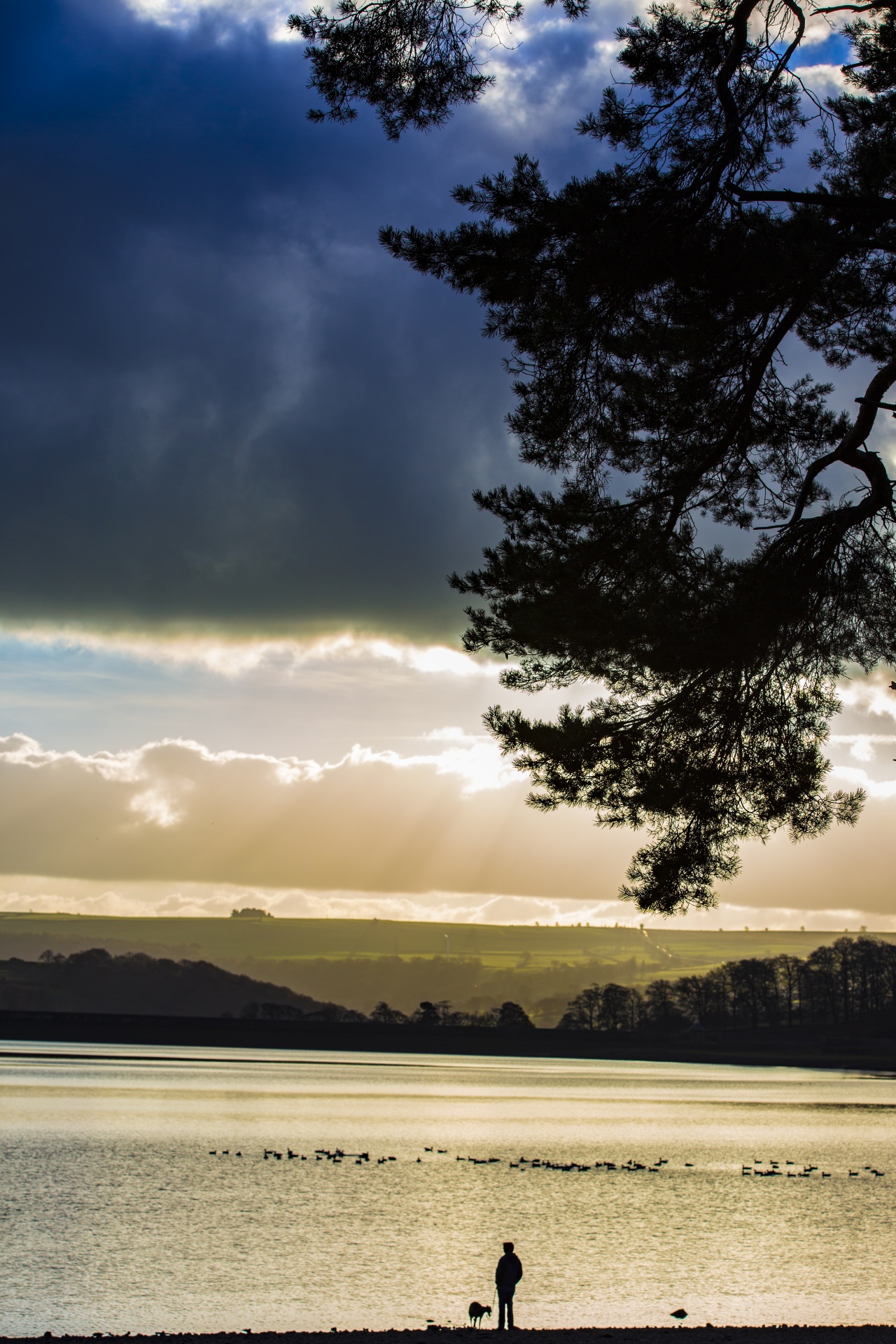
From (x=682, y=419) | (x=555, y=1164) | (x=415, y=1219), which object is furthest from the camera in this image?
(x=555, y=1164)

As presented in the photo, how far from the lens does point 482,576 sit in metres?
12.9

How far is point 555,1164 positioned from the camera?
39.7 m

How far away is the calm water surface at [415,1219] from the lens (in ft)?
59.3

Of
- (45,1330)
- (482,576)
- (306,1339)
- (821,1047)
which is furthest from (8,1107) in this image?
(821,1047)

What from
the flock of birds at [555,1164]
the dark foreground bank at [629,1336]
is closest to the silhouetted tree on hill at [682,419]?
the dark foreground bank at [629,1336]

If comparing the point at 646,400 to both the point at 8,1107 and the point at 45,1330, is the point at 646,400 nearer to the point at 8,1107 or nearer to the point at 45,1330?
the point at 45,1330

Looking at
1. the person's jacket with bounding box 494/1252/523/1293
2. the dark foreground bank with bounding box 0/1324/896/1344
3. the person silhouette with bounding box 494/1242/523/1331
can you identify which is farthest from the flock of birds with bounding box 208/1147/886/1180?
the dark foreground bank with bounding box 0/1324/896/1344

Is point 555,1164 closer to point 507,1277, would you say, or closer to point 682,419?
point 507,1277

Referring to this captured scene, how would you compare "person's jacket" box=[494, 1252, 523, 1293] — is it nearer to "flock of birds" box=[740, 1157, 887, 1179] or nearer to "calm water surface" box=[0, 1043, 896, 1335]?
"calm water surface" box=[0, 1043, 896, 1335]

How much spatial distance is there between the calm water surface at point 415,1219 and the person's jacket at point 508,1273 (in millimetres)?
3244

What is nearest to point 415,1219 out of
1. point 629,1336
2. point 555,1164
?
point 555,1164

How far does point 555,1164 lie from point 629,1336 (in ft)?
94.1

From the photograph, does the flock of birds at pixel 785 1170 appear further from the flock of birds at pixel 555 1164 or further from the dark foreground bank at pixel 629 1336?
the dark foreground bank at pixel 629 1336

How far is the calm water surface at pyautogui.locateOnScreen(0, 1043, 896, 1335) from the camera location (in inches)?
711
